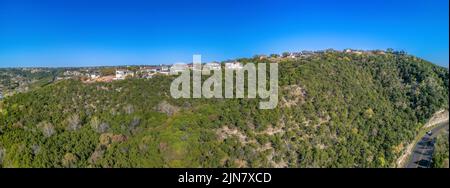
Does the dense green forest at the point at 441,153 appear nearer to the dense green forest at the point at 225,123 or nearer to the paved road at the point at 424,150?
the paved road at the point at 424,150

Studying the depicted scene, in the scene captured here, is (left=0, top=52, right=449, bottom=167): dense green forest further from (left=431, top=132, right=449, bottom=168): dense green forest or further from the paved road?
(left=431, top=132, right=449, bottom=168): dense green forest

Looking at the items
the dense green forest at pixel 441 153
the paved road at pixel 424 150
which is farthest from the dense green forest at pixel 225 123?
the dense green forest at pixel 441 153

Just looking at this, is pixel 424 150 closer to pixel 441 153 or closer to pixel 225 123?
pixel 441 153

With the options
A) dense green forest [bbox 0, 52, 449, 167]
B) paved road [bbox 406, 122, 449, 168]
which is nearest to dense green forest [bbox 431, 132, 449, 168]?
paved road [bbox 406, 122, 449, 168]

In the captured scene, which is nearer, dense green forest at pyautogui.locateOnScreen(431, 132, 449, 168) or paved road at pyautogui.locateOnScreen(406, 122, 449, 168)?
dense green forest at pyautogui.locateOnScreen(431, 132, 449, 168)

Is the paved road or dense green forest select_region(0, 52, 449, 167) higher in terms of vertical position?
dense green forest select_region(0, 52, 449, 167)
